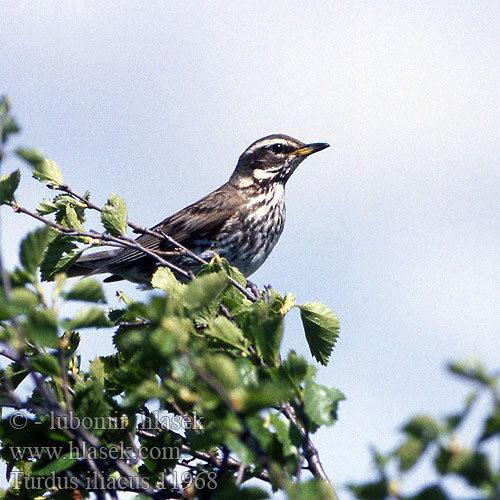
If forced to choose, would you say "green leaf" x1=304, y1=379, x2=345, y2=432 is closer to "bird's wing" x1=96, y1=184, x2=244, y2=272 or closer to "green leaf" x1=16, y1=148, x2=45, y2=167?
"green leaf" x1=16, y1=148, x2=45, y2=167

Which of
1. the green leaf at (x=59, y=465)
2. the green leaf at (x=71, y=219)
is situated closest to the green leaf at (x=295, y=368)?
the green leaf at (x=59, y=465)

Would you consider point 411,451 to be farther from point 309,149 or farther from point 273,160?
point 273,160

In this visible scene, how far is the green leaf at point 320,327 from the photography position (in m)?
4.74

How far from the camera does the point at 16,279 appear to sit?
2445 mm

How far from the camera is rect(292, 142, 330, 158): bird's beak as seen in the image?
10484 mm

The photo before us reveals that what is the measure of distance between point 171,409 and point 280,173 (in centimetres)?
759

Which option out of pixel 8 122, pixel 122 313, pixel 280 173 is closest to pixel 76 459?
pixel 122 313

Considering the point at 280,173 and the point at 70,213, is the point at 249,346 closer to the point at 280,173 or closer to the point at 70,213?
the point at 70,213

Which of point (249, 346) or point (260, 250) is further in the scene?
point (260, 250)

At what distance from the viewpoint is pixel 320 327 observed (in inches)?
189

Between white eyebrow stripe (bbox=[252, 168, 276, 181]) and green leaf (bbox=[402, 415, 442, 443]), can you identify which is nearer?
green leaf (bbox=[402, 415, 442, 443])

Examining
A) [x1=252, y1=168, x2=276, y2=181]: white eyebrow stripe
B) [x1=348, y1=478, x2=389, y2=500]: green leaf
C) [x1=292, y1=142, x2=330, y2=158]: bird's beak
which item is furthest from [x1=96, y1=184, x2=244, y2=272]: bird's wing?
[x1=348, y1=478, x2=389, y2=500]: green leaf

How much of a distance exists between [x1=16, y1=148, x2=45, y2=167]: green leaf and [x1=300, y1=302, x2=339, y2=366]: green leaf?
105 inches

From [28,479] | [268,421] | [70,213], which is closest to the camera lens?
[268,421]
